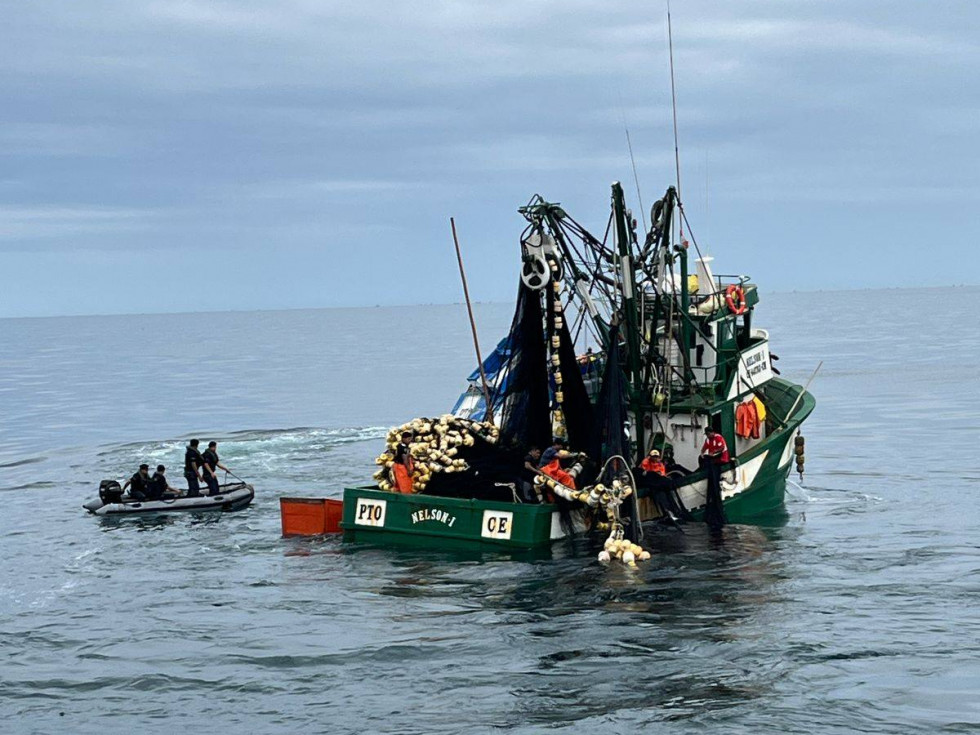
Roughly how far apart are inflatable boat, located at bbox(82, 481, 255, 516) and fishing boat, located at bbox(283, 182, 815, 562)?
15.3 ft

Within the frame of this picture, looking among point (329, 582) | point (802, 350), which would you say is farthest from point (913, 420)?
point (802, 350)

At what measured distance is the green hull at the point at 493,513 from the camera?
2353 cm

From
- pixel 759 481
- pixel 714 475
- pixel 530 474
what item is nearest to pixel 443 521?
pixel 530 474

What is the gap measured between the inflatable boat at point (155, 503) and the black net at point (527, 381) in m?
8.96

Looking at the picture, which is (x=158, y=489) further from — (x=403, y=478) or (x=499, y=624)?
(x=499, y=624)

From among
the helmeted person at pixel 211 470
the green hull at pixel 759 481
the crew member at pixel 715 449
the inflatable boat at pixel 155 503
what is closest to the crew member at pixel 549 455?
the green hull at pixel 759 481

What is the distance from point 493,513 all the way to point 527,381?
301 cm

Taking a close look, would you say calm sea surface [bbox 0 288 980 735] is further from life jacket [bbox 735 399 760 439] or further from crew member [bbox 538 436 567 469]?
life jacket [bbox 735 399 760 439]

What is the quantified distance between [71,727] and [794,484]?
2299 centimetres

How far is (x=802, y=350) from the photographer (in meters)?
108

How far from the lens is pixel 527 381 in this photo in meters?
25.4

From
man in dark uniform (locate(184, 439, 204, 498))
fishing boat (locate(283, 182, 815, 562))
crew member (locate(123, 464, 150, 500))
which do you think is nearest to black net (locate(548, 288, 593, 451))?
fishing boat (locate(283, 182, 815, 562))

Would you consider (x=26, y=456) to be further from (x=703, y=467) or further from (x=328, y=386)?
(x=328, y=386)

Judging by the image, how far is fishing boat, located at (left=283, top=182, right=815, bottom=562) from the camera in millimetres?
23906
